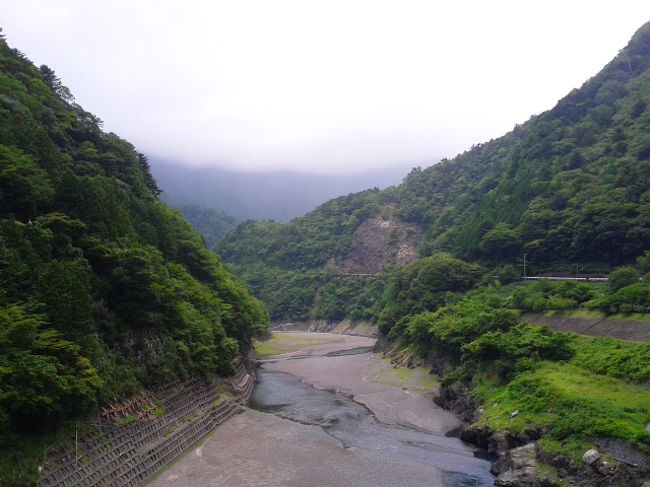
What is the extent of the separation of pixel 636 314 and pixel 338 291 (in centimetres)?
11463

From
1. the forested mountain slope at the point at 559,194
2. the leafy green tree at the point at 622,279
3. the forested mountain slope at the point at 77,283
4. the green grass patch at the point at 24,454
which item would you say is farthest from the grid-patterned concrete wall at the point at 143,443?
the forested mountain slope at the point at 559,194

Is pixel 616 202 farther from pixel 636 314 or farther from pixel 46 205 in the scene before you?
pixel 46 205

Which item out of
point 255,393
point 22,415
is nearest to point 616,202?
point 255,393

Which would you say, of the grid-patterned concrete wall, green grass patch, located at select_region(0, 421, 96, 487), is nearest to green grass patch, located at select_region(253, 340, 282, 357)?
the grid-patterned concrete wall

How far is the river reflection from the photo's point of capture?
3497 cm

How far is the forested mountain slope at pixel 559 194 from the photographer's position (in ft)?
229

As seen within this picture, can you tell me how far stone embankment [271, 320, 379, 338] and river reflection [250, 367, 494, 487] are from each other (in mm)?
67928

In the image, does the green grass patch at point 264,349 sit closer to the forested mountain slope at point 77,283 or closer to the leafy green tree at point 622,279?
the forested mountain slope at point 77,283

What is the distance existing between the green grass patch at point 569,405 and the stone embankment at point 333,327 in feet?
276

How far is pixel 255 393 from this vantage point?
6278 cm

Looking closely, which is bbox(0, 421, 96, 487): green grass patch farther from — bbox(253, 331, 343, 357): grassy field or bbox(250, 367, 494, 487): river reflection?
bbox(253, 331, 343, 357): grassy field

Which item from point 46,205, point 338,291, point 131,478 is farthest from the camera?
point 338,291

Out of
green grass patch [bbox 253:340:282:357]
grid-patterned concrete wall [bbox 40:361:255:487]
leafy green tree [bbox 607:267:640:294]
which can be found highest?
leafy green tree [bbox 607:267:640:294]

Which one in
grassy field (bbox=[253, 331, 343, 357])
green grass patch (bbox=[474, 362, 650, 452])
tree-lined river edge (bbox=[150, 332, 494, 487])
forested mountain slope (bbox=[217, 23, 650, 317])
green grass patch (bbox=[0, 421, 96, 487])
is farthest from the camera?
grassy field (bbox=[253, 331, 343, 357])
